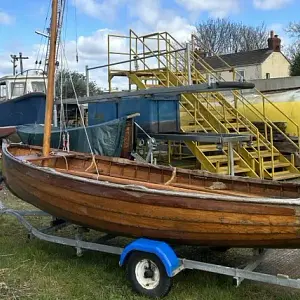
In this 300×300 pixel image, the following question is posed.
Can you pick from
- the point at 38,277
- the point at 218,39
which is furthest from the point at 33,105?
the point at 218,39

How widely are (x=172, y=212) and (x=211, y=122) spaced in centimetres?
796

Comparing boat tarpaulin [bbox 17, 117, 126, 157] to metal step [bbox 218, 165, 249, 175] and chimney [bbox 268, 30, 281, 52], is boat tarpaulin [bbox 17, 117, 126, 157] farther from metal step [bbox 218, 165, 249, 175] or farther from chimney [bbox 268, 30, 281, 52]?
chimney [bbox 268, 30, 281, 52]

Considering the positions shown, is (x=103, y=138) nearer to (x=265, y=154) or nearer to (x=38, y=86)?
(x=265, y=154)

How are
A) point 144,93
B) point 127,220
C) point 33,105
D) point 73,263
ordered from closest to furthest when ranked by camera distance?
point 127,220
point 73,263
point 144,93
point 33,105

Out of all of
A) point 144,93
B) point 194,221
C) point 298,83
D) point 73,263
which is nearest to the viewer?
point 194,221

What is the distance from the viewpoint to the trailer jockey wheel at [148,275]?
4.32 meters

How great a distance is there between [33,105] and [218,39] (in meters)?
46.9

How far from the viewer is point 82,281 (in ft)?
15.8

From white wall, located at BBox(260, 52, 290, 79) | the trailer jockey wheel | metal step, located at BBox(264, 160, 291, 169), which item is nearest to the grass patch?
the trailer jockey wheel

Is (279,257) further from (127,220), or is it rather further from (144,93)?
(144,93)

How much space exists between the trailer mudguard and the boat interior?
1.95 feet

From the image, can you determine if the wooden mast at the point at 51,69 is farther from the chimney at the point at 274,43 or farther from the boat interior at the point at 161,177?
the chimney at the point at 274,43

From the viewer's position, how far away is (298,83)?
58.1 ft

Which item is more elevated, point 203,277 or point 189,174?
point 189,174
